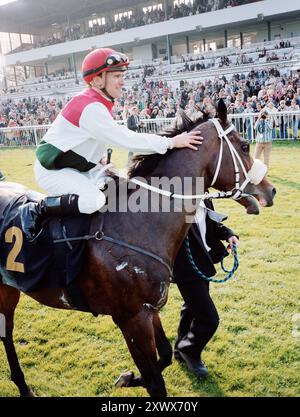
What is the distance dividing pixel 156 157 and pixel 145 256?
2.36ft

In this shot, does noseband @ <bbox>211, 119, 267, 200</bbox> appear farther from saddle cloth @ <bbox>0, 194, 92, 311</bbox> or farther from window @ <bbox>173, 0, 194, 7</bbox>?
window @ <bbox>173, 0, 194, 7</bbox>

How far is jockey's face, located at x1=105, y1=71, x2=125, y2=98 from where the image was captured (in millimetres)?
2598

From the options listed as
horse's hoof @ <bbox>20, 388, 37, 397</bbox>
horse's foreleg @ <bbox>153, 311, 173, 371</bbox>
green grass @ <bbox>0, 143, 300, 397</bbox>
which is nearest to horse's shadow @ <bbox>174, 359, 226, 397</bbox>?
green grass @ <bbox>0, 143, 300, 397</bbox>

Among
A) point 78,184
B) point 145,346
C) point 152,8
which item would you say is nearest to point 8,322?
point 145,346

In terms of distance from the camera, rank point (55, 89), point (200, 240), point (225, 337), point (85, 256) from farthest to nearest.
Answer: point (55, 89) → point (225, 337) → point (200, 240) → point (85, 256)

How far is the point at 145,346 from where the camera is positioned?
2.63 metres

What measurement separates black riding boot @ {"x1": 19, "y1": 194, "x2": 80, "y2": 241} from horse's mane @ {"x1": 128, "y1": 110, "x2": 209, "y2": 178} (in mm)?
486

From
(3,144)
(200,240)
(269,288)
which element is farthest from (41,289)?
(3,144)

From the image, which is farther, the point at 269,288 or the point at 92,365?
the point at 269,288

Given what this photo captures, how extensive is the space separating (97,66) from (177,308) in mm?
2855

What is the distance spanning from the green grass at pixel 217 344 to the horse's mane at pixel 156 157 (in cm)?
→ 182

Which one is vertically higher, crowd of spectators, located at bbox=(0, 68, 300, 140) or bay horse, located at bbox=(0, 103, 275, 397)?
crowd of spectators, located at bbox=(0, 68, 300, 140)
